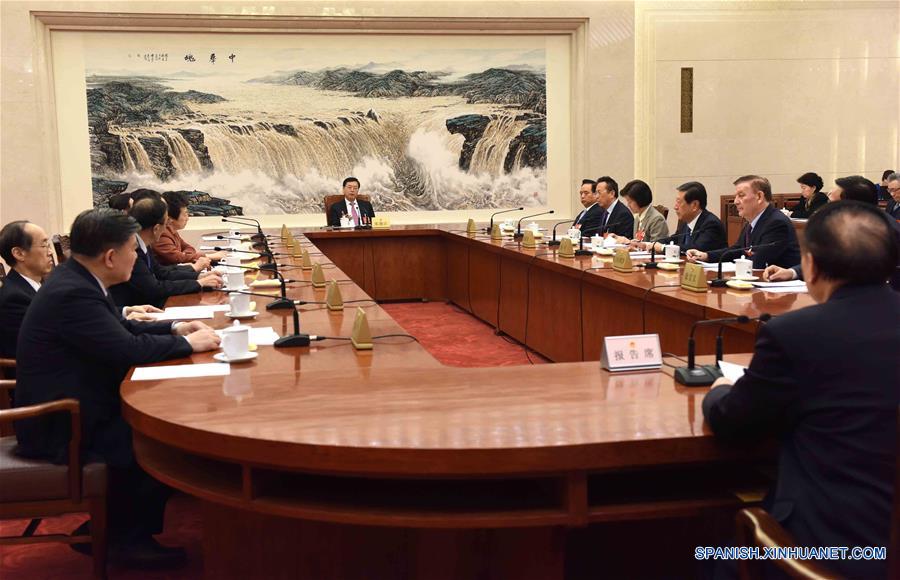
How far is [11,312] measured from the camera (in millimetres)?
3346

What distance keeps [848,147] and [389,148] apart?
209 inches

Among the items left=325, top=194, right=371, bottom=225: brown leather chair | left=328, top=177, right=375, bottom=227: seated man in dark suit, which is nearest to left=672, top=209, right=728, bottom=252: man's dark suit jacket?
left=328, top=177, right=375, bottom=227: seated man in dark suit

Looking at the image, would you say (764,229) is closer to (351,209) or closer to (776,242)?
(776,242)

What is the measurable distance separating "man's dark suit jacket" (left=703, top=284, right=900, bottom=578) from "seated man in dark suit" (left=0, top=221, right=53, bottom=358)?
104 inches

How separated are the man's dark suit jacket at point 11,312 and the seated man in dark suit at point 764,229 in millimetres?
3353

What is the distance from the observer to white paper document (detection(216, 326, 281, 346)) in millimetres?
3023

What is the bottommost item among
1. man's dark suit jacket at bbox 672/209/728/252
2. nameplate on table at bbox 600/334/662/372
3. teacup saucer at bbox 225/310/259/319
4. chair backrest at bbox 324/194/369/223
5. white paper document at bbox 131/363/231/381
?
→ white paper document at bbox 131/363/231/381

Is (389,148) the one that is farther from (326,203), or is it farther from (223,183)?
(223,183)

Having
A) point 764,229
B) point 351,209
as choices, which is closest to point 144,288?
point 764,229

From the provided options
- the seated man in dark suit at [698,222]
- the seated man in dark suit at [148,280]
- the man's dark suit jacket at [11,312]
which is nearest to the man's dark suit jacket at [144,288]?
the seated man in dark suit at [148,280]

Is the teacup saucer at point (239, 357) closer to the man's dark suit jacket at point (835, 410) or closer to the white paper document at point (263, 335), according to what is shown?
the white paper document at point (263, 335)

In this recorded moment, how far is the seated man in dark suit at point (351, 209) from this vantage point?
364 inches

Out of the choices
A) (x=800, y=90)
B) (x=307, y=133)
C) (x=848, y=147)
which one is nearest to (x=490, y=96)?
(x=307, y=133)

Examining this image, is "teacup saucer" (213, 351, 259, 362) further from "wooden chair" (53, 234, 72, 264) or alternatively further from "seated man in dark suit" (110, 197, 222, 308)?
"wooden chair" (53, 234, 72, 264)
